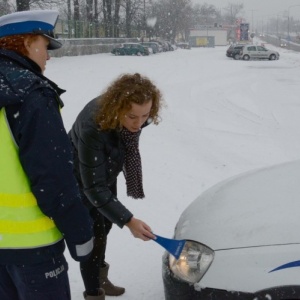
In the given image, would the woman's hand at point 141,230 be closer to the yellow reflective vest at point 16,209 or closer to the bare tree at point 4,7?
the yellow reflective vest at point 16,209

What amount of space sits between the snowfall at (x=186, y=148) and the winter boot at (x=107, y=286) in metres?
0.06

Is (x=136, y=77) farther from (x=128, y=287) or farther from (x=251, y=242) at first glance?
(x=128, y=287)

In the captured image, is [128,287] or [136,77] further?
[128,287]

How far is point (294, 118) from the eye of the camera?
11414mm

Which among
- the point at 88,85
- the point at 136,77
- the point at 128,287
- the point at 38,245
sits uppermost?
the point at 136,77

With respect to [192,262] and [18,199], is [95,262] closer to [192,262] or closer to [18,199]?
[192,262]

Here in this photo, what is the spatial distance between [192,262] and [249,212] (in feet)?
1.27

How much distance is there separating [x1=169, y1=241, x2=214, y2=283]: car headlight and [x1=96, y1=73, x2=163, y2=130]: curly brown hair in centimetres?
77

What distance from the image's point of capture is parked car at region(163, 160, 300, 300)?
216 centimetres

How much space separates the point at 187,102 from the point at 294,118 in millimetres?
3391

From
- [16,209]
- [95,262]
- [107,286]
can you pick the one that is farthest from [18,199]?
[107,286]

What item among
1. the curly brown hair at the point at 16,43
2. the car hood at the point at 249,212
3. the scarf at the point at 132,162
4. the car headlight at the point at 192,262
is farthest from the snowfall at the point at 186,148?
the car headlight at the point at 192,262

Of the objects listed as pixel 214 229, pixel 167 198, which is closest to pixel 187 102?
pixel 167 198

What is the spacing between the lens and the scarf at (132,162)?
2887mm
